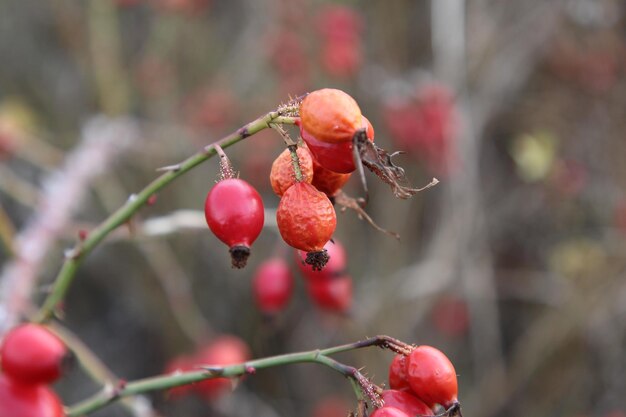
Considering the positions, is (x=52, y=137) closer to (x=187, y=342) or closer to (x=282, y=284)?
(x=187, y=342)

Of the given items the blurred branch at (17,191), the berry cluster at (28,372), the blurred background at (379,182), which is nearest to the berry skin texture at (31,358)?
the berry cluster at (28,372)

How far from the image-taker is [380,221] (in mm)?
5020

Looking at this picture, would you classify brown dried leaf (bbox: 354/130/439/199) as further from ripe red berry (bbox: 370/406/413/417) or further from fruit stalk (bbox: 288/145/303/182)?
ripe red berry (bbox: 370/406/413/417)

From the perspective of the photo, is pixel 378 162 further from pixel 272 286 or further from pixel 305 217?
pixel 272 286

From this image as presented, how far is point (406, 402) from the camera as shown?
3.97ft

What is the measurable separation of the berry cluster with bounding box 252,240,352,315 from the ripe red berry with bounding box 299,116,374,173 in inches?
39.7

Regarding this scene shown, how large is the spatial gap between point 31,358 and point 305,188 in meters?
0.58

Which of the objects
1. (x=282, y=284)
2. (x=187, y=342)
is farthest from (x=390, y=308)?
(x=282, y=284)

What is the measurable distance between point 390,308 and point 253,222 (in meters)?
3.04

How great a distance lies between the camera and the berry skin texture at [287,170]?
1219 millimetres

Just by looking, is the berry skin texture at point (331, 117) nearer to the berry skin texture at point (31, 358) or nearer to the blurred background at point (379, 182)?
the berry skin texture at point (31, 358)

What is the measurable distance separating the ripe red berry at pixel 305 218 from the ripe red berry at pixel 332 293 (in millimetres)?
1114

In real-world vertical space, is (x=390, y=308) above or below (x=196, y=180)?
below

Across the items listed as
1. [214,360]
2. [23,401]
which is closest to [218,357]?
[214,360]
